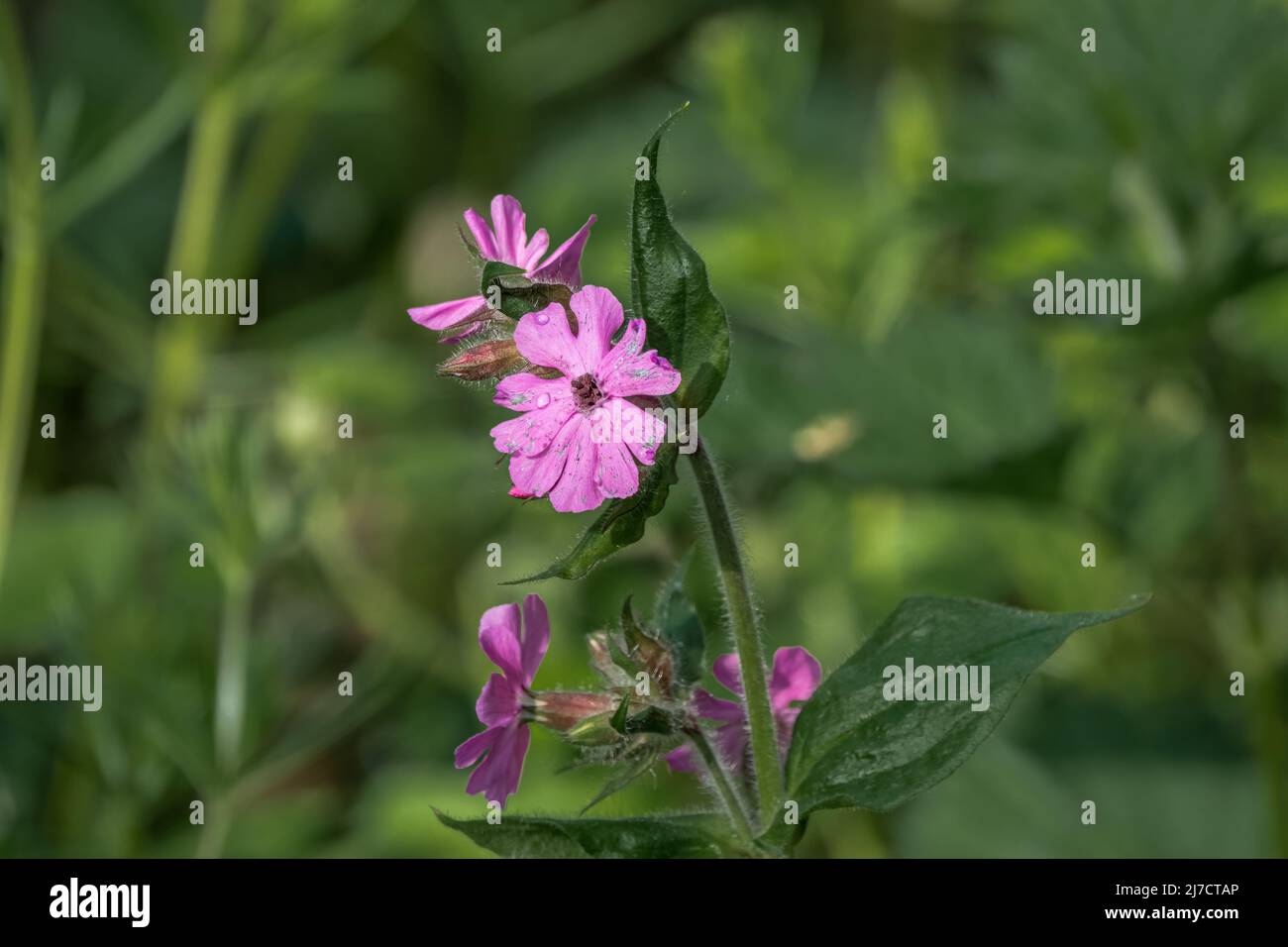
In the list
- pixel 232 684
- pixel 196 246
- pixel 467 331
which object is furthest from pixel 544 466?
pixel 196 246

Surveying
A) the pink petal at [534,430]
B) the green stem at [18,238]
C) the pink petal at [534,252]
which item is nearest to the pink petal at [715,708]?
the pink petal at [534,430]

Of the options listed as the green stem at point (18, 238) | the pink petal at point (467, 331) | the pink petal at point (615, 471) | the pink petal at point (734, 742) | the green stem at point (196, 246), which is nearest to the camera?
the pink petal at point (615, 471)

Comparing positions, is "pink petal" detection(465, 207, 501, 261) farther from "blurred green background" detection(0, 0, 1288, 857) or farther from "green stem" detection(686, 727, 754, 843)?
"green stem" detection(686, 727, 754, 843)

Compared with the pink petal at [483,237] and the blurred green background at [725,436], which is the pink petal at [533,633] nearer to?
the blurred green background at [725,436]

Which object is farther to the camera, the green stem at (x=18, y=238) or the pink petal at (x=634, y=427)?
the green stem at (x=18, y=238)

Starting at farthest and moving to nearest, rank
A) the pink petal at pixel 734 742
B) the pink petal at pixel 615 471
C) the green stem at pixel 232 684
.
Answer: the green stem at pixel 232 684, the pink petal at pixel 734 742, the pink petal at pixel 615 471

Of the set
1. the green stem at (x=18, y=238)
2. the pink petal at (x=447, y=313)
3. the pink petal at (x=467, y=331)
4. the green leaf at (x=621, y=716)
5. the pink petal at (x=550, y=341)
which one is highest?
the green stem at (x=18, y=238)
